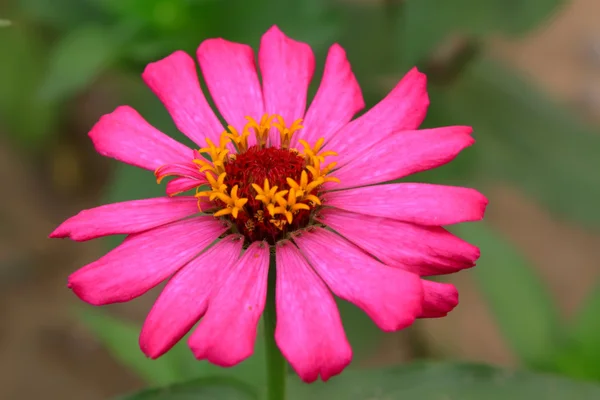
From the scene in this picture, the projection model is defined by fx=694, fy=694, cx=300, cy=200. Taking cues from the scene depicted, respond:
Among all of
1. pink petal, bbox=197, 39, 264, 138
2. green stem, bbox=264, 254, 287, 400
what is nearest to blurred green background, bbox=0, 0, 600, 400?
green stem, bbox=264, 254, 287, 400

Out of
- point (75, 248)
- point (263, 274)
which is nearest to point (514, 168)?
point (263, 274)

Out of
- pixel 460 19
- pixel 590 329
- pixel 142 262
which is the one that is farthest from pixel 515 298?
pixel 142 262

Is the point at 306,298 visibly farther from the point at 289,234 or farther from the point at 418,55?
the point at 418,55

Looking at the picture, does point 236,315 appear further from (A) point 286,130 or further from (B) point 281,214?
(A) point 286,130

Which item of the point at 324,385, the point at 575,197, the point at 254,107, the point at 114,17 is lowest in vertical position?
the point at 575,197

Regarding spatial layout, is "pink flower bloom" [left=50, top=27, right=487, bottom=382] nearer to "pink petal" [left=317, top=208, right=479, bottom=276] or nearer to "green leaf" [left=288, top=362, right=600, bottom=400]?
"pink petal" [left=317, top=208, right=479, bottom=276]

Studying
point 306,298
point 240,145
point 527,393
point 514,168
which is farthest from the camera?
point 514,168

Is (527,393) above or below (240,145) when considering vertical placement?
below
